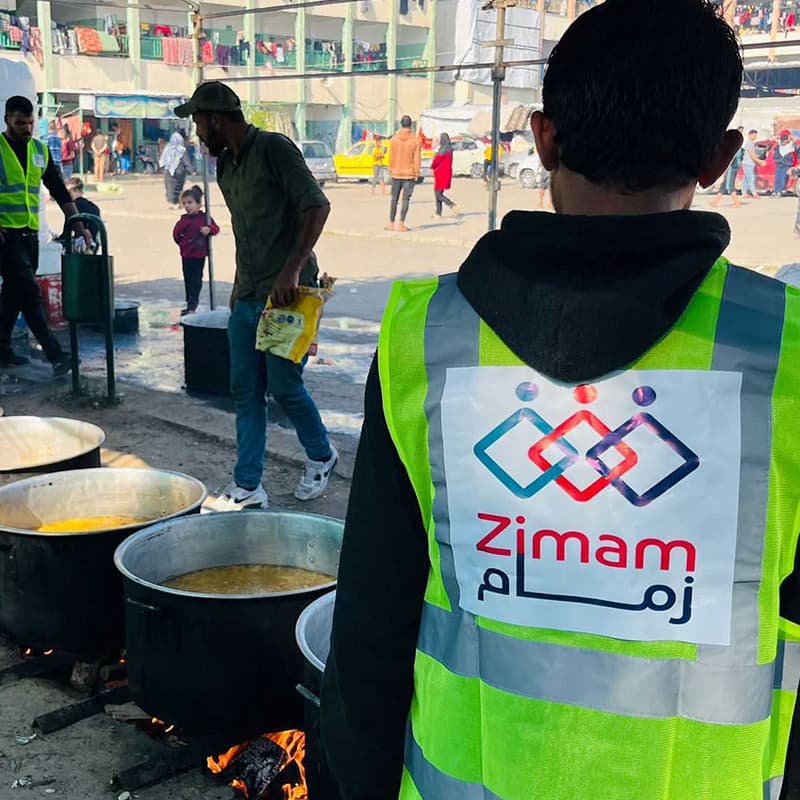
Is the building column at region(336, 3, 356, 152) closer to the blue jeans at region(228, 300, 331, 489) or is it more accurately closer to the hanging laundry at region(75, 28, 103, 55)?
the hanging laundry at region(75, 28, 103, 55)

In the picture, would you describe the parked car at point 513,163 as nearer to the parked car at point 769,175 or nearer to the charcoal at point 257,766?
the parked car at point 769,175

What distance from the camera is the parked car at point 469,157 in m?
36.5

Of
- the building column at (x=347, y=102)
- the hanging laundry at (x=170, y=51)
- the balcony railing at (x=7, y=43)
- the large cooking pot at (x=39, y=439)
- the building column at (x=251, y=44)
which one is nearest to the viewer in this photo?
the large cooking pot at (x=39, y=439)

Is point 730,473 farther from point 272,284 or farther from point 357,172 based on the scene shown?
point 357,172

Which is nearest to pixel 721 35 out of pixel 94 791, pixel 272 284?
pixel 94 791

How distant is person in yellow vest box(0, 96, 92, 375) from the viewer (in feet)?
25.4

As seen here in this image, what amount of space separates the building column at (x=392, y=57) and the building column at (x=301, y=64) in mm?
3822

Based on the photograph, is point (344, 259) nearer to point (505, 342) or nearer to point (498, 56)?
point (498, 56)

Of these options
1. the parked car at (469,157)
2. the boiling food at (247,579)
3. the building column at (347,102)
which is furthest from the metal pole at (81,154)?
the boiling food at (247,579)

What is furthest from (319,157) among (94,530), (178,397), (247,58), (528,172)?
(94,530)

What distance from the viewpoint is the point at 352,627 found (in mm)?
1328

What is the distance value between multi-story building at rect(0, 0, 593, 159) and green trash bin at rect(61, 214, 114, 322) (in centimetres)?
2994

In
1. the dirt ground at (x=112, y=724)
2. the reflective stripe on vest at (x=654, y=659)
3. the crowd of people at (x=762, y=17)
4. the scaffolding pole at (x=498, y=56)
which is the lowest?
the dirt ground at (x=112, y=724)

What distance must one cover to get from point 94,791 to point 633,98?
2.68 m
